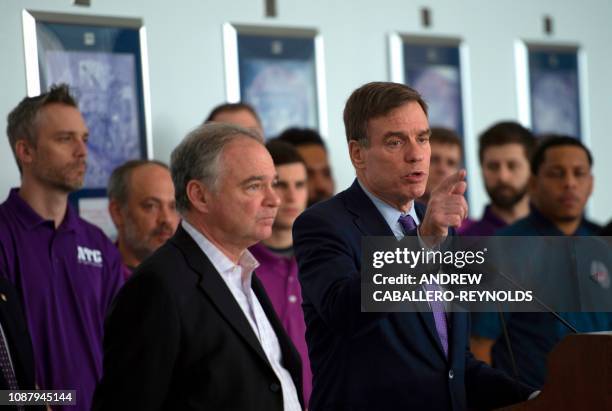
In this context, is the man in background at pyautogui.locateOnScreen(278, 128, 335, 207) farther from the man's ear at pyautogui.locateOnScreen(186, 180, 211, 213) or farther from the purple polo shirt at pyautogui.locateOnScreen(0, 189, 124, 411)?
the man's ear at pyautogui.locateOnScreen(186, 180, 211, 213)

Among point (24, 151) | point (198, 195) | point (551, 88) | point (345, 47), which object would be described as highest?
point (345, 47)

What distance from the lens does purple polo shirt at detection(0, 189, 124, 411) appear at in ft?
12.0

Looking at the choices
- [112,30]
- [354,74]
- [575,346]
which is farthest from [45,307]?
[354,74]

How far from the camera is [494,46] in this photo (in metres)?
6.46

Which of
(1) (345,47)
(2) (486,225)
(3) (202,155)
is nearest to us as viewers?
(3) (202,155)

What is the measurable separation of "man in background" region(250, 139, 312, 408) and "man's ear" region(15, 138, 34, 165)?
0.94 metres

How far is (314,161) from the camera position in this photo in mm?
5043

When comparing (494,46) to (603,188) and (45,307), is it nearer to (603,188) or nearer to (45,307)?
(603,188)

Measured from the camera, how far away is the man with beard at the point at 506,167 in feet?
18.1

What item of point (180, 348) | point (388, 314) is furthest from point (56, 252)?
point (388, 314)

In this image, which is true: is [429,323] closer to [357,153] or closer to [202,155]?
[357,153]

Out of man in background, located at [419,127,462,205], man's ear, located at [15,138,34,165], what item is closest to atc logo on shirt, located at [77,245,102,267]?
man's ear, located at [15,138,34,165]

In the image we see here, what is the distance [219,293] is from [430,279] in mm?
509

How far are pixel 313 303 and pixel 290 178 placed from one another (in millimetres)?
1991
